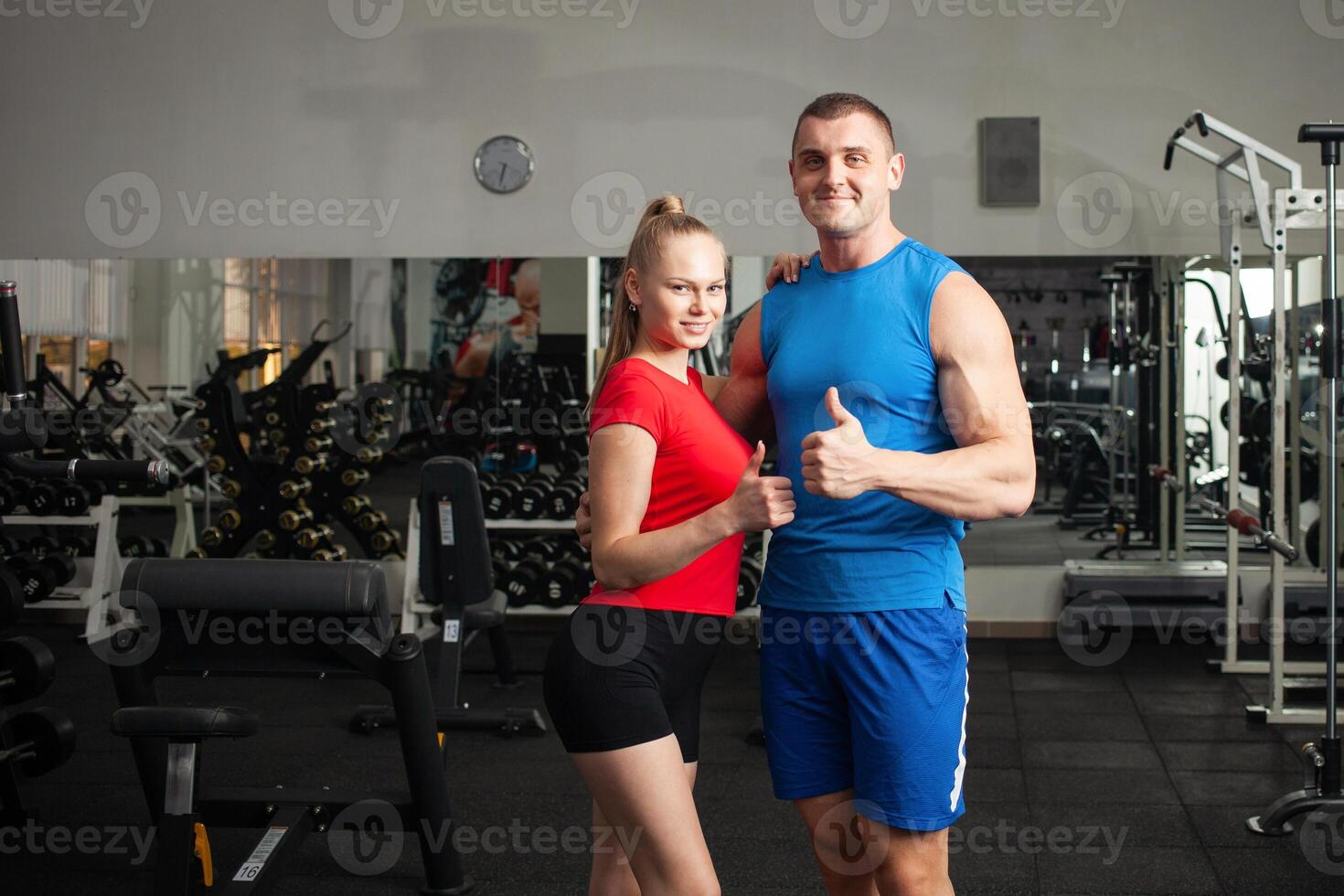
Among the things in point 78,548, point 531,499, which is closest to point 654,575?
point 531,499

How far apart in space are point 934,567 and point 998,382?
10.7 inches

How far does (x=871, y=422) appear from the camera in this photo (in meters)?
1.64

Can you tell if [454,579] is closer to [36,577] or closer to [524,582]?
[524,582]

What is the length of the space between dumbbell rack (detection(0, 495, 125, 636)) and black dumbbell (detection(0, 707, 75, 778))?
2301 millimetres

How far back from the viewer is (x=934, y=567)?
168 centimetres

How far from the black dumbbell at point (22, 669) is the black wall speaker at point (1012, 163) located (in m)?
3.97

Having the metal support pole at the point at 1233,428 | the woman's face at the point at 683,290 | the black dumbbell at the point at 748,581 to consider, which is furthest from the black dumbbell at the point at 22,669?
the metal support pole at the point at 1233,428

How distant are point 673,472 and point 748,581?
344cm

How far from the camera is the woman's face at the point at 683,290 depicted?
165 cm

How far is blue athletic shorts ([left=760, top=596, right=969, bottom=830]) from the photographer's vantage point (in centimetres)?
163

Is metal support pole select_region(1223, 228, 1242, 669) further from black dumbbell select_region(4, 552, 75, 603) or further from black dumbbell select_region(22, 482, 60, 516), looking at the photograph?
black dumbbell select_region(22, 482, 60, 516)

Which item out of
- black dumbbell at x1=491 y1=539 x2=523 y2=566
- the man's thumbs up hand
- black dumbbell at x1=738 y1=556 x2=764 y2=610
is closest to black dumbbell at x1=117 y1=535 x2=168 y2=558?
black dumbbell at x1=491 y1=539 x2=523 y2=566

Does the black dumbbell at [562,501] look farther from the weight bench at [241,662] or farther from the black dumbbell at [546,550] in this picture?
the weight bench at [241,662]

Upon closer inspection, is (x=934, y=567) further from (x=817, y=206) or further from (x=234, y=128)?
(x=234, y=128)
